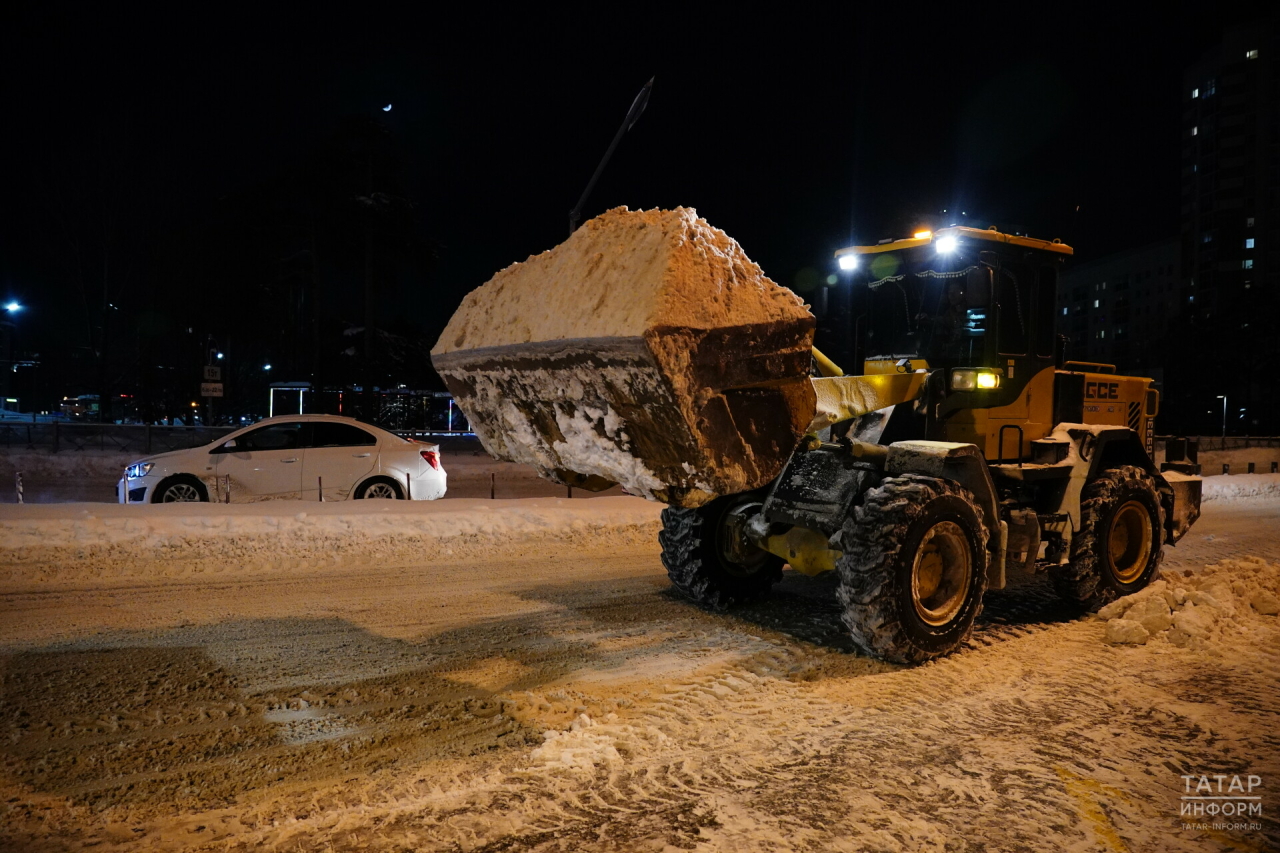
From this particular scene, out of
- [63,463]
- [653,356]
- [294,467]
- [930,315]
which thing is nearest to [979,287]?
[930,315]

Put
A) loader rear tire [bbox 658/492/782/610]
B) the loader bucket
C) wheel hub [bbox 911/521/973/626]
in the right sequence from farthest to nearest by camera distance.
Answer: loader rear tire [bbox 658/492/782/610], wheel hub [bbox 911/521/973/626], the loader bucket

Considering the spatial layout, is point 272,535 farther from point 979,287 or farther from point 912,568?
point 979,287

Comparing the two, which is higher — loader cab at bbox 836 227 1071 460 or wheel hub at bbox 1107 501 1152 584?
loader cab at bbox 836 227 1071 460

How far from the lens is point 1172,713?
5082mm

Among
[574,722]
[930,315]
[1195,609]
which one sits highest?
[930,315]

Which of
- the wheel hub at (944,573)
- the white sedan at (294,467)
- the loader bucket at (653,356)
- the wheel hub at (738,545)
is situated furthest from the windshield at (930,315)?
the white sedan at (294,467)

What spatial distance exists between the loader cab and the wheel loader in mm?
18

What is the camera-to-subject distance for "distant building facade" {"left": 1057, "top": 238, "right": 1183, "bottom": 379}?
98.8 metres

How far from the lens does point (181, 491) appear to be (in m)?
12.4

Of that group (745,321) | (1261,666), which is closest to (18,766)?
(745,321)

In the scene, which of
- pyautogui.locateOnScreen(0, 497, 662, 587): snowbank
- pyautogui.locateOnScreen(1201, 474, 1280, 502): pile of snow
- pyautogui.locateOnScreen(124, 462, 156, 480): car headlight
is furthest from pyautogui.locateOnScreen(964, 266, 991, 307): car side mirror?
pyautogui.locateOnScreen(1201, 474, 1280, 502): pile of snow

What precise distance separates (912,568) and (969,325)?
2.19 meters

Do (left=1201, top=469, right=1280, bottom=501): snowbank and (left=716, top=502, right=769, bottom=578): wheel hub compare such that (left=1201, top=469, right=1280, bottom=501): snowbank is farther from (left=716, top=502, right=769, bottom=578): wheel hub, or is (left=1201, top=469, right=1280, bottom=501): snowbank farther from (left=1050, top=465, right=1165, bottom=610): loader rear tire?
(left=716, top=502, right=769, bottom=578): wheel hub

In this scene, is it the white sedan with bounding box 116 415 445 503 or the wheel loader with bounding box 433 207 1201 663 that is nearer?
the wheel loader with bounding box 433 207 1201 663
